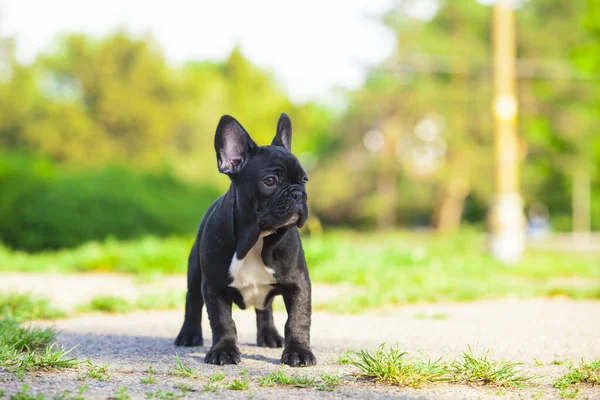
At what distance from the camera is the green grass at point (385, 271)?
922 cm

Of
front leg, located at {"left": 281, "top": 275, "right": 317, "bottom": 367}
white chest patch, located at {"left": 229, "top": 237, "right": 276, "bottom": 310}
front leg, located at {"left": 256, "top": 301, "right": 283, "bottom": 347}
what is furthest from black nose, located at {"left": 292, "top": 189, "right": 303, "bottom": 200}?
front leg, located at {"left": 256, "top": 301, "right": 283, "bottom": 347}

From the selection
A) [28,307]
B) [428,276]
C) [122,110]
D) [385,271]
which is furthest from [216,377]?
[122,110]

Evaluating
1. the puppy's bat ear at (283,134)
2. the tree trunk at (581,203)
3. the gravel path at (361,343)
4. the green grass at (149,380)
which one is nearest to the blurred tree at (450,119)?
the tree trunk at (581,203)

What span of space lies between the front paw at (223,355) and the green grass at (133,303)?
365 cm

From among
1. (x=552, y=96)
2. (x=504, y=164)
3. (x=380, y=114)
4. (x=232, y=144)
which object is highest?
(x=552, y=96)

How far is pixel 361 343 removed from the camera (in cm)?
575

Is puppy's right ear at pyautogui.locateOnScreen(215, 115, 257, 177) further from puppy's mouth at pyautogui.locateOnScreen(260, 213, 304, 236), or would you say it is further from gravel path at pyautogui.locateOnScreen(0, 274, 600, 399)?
gravel path at pyautogui.locateOnScreen(0, 274, 600, 399)

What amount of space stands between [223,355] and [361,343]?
1.41 m

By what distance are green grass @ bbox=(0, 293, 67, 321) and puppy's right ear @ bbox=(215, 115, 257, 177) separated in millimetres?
3534

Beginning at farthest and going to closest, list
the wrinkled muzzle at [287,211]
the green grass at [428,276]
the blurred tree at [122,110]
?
the blurred tree at [122,110]
the green grass at [428,276]
the wrinkled muzzle at [287,211]

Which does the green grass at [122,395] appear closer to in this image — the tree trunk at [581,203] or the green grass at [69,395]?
the green grass at [69,395]

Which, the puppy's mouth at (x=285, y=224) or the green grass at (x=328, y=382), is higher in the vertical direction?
the puppy's mouth at (x=285, y=224)

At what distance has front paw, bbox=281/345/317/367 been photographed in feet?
15.3

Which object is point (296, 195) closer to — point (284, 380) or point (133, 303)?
point (284, 380)
